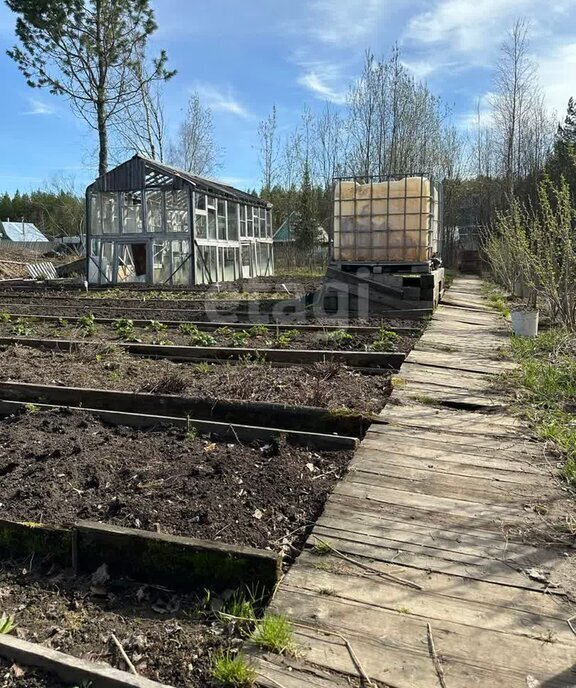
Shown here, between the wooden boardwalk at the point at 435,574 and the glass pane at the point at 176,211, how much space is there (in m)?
17.3

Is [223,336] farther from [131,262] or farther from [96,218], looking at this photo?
[96,218]

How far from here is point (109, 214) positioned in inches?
782

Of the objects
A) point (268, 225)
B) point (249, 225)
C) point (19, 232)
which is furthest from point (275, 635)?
point (19, 232)

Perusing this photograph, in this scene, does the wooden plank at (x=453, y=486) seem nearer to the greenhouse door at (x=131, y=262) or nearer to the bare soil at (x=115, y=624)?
the bare soil at (x=115, y=624)

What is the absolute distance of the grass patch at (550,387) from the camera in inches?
128

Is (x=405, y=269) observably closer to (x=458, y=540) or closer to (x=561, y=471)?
(x=561, y=471)

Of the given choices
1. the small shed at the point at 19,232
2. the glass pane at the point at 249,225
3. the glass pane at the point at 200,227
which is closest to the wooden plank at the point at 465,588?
the glass pane at the point at 200,227

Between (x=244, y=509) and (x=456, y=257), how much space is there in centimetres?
3024

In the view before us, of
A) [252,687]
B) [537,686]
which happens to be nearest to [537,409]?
[537,686]

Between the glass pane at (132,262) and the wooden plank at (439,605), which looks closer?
the wooden plank at (439,605)

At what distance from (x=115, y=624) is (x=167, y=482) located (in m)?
0.96

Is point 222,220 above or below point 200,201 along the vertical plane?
below

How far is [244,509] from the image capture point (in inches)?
102

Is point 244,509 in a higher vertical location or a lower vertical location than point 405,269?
lower
